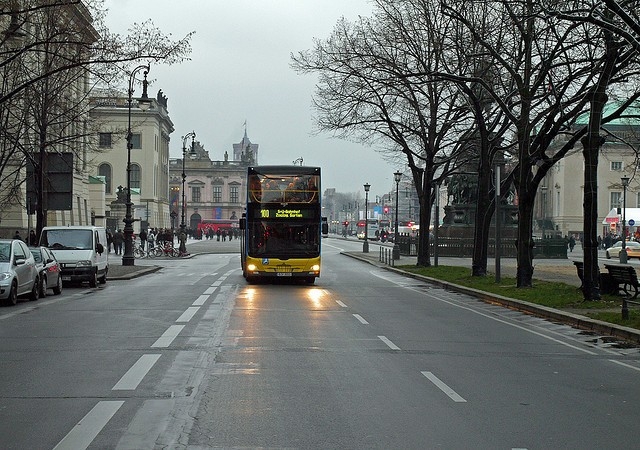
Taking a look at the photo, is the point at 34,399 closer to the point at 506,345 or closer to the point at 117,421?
the point at 117,421

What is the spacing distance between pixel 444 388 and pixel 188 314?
10088 millimetres

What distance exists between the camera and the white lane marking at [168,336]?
14219 millimetres

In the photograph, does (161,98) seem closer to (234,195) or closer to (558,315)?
(234,195)

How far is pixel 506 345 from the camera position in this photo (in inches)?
604

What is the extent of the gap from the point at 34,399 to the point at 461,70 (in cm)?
2654

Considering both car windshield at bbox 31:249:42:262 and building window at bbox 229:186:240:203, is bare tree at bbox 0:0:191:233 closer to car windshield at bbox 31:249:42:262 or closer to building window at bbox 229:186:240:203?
car windshield at bbox 31:249:42:262

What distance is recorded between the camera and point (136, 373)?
1123 centimetres

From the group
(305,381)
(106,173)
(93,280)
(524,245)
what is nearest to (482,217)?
(524,245)

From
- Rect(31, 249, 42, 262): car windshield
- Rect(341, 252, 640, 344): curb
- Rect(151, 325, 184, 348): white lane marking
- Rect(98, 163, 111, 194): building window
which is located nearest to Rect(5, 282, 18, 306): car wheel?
Rect(31, 249, 42, 262): car windshield

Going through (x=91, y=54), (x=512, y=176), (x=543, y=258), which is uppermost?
(x=91, y=54)

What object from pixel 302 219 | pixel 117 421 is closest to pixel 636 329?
pixel 117 421

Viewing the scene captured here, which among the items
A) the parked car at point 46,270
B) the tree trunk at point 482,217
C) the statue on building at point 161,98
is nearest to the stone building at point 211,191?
the statue on building at point 161,98

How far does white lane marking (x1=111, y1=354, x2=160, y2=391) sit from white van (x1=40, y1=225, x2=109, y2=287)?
18.8 meters

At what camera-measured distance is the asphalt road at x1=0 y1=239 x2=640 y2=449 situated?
8031 millimetres
